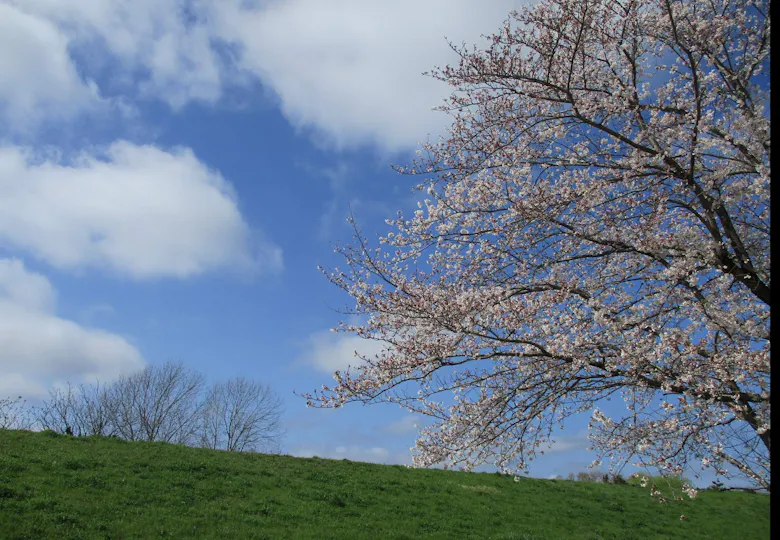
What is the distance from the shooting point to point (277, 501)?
1620 centimetres

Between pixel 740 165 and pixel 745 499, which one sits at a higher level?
pixel 740 165

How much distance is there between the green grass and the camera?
13.1 metres

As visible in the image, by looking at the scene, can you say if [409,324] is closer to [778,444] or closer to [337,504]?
[778,444]

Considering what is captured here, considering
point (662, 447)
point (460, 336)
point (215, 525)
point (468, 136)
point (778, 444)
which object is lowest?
point (215, 525)

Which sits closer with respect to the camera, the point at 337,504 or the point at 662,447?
the point at 662,447

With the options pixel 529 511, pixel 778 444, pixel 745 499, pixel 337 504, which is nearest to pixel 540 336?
pixel 778 444

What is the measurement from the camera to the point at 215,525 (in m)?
13.6

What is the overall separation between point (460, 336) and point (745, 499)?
2911 centimetres

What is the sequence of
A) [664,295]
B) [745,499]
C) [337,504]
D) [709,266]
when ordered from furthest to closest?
[745,499]
[337,504]
[664,295]
[709,266]

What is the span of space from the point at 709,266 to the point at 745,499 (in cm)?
2785

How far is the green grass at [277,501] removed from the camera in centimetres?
1315

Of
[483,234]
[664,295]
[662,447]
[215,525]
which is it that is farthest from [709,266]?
[215,525]

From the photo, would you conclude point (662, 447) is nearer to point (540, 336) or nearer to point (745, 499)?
point (540, 336)

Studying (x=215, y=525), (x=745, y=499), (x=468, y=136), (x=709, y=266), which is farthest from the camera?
(x=745, y=499)
